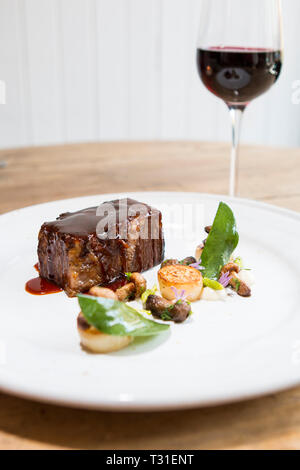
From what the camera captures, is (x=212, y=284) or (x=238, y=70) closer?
(x=212, y=284)

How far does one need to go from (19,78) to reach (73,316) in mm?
3465

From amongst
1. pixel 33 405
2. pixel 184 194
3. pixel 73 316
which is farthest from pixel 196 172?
pixel 33 405

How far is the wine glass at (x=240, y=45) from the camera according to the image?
1444 mm

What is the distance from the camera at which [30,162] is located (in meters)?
2.21

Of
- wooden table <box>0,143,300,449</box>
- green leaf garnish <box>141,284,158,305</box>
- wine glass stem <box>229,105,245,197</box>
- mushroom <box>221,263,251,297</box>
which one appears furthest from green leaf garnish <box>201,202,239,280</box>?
wooden table <box>0,143,300,449</box>

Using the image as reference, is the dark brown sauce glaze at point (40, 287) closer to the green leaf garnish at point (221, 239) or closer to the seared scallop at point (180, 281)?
the seared scallop at point (180, 281)

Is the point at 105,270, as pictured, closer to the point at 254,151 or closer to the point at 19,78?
the point at 254,151

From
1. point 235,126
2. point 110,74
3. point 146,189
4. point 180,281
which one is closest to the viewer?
point 180,281

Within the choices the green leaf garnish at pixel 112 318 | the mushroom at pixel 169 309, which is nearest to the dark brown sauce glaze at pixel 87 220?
the mushroom at pixel 169 309

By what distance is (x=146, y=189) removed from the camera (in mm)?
1938

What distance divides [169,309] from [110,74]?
3619mm

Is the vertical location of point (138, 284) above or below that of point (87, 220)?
below

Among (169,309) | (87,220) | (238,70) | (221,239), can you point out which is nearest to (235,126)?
(238,70)

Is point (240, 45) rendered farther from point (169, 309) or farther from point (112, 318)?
point (112, 318)
